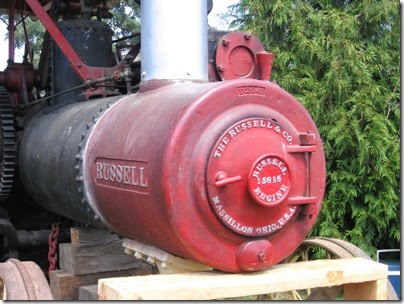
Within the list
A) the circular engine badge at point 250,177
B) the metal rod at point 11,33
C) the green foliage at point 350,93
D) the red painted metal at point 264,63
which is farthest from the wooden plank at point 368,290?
the metal rod at point 11,33

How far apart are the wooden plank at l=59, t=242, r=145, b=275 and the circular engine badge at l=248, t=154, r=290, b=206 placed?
4.37 feet

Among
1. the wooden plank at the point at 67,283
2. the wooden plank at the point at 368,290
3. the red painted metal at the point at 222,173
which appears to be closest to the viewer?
the red painted metal at the point at 222,173

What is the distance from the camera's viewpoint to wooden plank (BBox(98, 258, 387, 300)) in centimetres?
205

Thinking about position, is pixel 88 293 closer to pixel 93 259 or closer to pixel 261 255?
pixel 93 259

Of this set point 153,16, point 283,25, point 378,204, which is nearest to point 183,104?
point 153,16

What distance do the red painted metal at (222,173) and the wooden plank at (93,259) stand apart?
857mm

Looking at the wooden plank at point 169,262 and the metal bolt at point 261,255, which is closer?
the metal bolt at point 261,255

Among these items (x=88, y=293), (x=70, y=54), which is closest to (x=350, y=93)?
(x=70, y=54)

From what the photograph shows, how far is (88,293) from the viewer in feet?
9.84

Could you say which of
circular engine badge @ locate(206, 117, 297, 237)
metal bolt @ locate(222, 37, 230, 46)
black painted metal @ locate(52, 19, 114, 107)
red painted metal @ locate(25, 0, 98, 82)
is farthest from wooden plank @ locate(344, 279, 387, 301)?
black painted metal @ locate(52, 19, 114, 107)

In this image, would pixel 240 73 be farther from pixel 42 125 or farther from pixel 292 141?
pixel 42 125

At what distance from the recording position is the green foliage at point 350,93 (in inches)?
197

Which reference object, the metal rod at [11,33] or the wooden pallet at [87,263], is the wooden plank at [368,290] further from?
the metal rod at [11,33]

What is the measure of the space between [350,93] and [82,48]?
2468 millimetres
